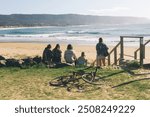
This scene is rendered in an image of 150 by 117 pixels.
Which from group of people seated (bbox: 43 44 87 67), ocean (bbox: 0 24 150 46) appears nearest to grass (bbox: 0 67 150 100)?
group of people seated (bbox: 43 44 87 67)

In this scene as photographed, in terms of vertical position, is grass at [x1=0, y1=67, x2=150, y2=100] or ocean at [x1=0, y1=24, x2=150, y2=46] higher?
grass at [x1=0, y1=67, x2=150, y2=100]

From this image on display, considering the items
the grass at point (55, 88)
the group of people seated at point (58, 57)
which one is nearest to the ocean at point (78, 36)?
the group of people seated at point (58, 57)

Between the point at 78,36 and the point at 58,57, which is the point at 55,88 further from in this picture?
the point at 78,36

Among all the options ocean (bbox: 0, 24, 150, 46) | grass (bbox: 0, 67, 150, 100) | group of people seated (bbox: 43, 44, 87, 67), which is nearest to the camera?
grass (bbox: 0, 67, 150, 100)

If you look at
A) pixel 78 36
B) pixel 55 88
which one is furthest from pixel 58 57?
pixel 78 36

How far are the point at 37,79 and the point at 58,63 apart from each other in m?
2.58

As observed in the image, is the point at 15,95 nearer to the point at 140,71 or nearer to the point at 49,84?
the point at 49,84

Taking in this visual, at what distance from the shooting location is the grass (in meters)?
10.0

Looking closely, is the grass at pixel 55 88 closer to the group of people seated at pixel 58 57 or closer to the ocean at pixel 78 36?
the group of people seated at pixel 58 57

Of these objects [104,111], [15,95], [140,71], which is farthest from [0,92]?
[140,71]

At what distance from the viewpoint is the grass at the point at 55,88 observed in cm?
1005

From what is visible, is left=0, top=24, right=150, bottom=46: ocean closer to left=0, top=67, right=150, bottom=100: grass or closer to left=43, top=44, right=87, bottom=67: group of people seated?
left=43, top=44, right=87, bottom=67: group of people seated

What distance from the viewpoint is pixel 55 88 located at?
36.3 feet

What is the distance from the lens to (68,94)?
405 inches
